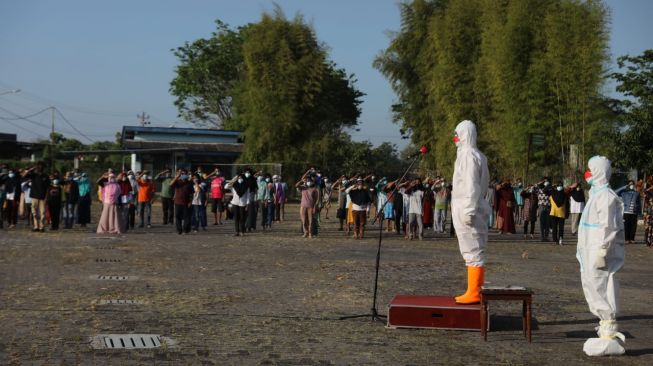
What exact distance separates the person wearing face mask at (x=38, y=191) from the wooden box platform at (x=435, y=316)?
16.6 m

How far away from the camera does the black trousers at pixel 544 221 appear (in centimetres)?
2525

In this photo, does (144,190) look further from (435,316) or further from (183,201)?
(435,316)

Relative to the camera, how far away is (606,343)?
332 inches

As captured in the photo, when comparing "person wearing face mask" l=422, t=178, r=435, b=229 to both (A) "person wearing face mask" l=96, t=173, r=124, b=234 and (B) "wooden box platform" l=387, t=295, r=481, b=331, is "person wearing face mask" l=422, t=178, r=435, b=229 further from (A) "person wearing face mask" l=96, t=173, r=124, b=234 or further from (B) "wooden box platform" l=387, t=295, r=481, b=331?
(B) "wooden box platform" l=387, t=295, r=481, b=331

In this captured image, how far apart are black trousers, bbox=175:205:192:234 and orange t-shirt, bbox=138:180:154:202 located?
2.71 m

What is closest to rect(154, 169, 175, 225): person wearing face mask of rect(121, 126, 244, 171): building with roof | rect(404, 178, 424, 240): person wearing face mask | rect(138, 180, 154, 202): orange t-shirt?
rect(138, 180, 154, 202): orange t-shirt

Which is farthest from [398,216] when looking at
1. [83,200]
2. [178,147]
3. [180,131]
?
[180,131]

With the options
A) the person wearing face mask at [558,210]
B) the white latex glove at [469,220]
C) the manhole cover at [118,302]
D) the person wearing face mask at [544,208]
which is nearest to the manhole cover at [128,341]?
the manhole cover at [118,302]

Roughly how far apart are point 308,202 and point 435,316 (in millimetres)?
14688

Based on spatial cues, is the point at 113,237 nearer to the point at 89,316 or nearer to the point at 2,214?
the point at 2,214

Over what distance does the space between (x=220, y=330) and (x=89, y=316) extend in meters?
1.74

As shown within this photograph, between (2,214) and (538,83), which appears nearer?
(2,214)

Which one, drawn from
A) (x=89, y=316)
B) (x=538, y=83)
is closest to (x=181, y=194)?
(x=89, y=316)

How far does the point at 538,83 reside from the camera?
36.5m
